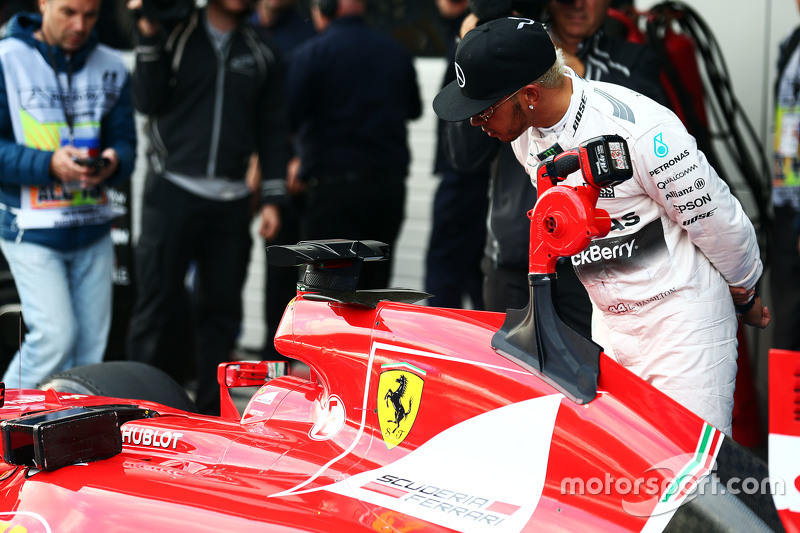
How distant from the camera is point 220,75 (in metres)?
4.89

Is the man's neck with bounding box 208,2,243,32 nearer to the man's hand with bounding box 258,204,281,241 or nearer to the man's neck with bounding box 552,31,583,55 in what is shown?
the man's hand with bounding box 258,204,281,241

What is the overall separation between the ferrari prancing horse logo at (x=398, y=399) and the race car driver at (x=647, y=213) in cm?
64

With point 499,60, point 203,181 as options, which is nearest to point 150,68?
point 203,181

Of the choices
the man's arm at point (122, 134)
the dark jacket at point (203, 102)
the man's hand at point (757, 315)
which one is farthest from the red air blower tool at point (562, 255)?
the dark jacket at point (203, 102)

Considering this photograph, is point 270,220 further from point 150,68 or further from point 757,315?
point 757,315

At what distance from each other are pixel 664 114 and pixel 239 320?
10.2 ft

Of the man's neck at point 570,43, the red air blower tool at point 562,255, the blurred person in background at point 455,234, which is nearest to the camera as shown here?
the red air blower tool at point 562,255

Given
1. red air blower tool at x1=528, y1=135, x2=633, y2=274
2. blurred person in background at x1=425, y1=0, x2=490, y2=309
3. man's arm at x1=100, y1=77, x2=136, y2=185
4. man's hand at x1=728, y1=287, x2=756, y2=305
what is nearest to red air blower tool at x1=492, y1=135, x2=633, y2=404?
red air blower tool at x1=528, y1=135, x2=633, y2=274

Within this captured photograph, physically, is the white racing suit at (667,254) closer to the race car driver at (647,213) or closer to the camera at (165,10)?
the race car driver at (647,213)

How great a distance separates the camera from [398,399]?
2.27 meters

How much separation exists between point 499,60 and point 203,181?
279 centimetres

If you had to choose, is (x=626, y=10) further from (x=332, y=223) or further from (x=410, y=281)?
(x=410, y=281)

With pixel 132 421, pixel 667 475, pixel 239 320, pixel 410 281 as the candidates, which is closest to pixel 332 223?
pixel 239 320

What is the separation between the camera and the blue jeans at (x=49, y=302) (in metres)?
4.03
